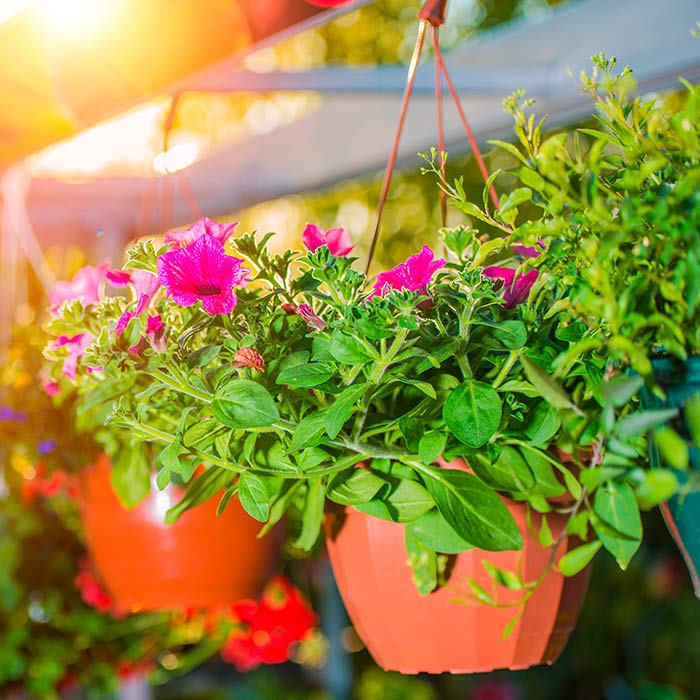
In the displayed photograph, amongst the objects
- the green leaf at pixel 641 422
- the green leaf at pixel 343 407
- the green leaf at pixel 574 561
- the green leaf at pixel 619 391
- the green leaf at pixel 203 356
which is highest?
the green leaf at pixel 203 356

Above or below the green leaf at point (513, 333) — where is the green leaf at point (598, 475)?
below

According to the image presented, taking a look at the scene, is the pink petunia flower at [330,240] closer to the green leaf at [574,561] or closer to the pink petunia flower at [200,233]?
the pink petunia flower at [200,233]

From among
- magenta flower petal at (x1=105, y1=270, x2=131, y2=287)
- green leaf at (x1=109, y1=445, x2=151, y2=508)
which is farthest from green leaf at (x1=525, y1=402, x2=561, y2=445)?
green leaf at (x1=109, y1=445, x2=151, y2=508)

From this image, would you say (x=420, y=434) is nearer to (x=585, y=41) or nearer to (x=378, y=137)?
(x=585, y=41)

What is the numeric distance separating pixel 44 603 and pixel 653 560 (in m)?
2.79

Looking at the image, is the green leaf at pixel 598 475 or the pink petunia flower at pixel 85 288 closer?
the green leaf at pixel 598 475

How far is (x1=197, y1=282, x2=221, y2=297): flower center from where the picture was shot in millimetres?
532

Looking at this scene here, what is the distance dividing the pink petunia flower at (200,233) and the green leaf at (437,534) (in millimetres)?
237

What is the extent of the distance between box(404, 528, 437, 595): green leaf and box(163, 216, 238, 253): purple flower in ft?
0.82

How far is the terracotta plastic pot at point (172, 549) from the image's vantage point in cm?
99

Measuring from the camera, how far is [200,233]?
0.56m

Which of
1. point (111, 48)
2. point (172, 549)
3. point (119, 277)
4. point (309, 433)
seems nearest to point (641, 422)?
point (309, 433)

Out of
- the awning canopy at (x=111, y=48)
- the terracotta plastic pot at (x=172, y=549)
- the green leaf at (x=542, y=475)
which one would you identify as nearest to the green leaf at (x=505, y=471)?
the green leaf at (x=542, y=475)

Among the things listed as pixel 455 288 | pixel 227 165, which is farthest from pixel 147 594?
pixel 227 165
